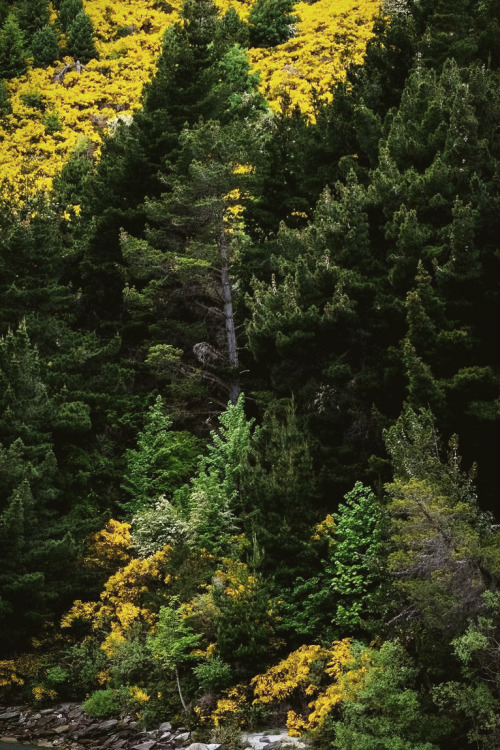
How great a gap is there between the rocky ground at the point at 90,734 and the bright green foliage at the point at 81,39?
38600 millimetres

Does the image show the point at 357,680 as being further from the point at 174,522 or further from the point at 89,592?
the point at 89,592

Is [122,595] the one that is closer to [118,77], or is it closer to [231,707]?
[231,707]

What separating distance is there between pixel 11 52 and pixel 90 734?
39286mm

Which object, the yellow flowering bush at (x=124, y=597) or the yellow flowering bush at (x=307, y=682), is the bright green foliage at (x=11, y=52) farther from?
the yellow flowering bush at (x=307, y=682)

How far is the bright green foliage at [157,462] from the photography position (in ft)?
68.9

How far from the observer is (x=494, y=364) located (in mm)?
16047

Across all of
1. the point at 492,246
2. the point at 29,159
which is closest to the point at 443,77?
the point at 492,246

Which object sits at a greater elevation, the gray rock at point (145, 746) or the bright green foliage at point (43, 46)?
the bright green foliage at point (43, 46)

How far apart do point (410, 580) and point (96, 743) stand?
7186 mm

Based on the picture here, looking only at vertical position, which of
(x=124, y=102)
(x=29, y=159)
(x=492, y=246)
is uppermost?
(x=124, y=102)

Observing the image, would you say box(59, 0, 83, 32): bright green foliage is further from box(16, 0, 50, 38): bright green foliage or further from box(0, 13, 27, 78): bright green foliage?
box(0, 13, 27, 78): bright green foliage

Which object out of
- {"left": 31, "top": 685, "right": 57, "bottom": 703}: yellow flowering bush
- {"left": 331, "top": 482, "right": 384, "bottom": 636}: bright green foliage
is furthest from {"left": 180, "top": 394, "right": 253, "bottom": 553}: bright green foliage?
{"left": 31, "top": 685, "right": 57, "bottom": 703}: yellow flowering bush

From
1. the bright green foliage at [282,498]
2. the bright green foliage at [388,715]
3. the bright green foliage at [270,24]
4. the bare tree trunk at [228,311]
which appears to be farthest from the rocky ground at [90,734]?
the bright green foliage at [270,24]

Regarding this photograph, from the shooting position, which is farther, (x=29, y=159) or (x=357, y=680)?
(x=29, y=159)
